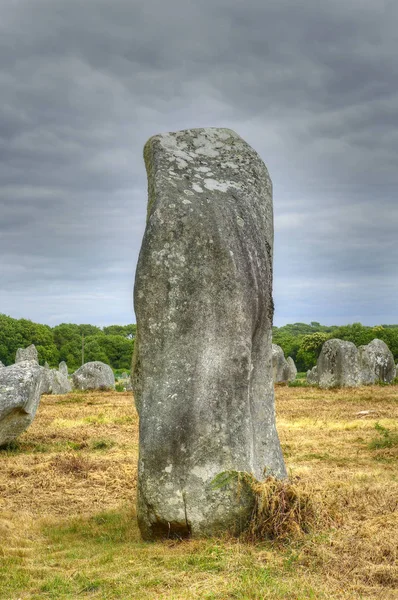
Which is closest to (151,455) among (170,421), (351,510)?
(170,421)

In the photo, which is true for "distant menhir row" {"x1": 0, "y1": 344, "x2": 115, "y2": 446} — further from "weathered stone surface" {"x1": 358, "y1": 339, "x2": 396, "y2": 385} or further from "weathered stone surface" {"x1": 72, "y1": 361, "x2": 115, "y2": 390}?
"weathered stone surface" {"x1": 358, "y1": 339, "x2": 396, "y2": 385}

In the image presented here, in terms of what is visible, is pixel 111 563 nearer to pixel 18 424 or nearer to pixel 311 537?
pixel 311 537

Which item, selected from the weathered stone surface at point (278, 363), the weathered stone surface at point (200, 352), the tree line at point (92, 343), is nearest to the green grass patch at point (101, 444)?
the weathered stone surface at point (200, 352)

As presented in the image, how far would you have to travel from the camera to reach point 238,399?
22.1 ft

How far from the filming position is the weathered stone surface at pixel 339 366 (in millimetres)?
30922

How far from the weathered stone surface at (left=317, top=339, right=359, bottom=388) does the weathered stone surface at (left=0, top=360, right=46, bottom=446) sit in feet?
66.2

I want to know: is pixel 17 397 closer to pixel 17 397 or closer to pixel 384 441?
pixel 17 397

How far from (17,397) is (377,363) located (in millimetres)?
25541

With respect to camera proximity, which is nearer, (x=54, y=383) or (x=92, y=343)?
(x=54, y=383)

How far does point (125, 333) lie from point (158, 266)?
348 feet

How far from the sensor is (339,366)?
31.0 meters

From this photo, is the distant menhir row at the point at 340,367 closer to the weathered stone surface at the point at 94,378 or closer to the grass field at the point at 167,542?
the weathered stone surface at the point at 94,378

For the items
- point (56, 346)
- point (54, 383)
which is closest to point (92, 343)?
point (56, 346)

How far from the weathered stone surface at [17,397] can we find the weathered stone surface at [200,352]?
6.02 m
